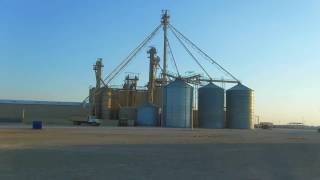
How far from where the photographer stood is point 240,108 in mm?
146000

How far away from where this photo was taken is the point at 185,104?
5556 inches

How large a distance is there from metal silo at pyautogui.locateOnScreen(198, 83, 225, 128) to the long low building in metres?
30.6

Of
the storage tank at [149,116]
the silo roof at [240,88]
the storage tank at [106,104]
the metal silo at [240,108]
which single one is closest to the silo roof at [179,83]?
the storage tank at [149,116]

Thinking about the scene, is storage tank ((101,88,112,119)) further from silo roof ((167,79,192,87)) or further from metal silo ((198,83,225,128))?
metal silo ((198,83,225,128))

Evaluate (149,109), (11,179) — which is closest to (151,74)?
(149,109)

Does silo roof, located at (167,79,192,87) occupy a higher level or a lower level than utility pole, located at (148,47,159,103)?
lower

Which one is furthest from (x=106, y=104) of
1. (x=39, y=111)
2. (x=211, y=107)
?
(x=211, y=107)

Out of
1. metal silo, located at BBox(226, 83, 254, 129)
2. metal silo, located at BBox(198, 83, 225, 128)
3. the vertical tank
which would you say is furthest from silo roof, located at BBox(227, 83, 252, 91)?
the vertical tank

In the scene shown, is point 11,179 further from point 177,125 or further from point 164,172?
point 177,125

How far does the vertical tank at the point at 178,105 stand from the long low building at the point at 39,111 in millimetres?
24113

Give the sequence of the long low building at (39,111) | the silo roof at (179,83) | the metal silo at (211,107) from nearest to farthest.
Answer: the silo roof at (179,83), the metal silo at (211,107), the long low building at (39,111)

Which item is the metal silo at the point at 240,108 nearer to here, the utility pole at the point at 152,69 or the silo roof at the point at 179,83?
the silo roof at the point at 179,83

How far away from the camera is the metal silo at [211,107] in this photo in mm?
143625

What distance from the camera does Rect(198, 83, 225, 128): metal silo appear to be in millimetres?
143625
